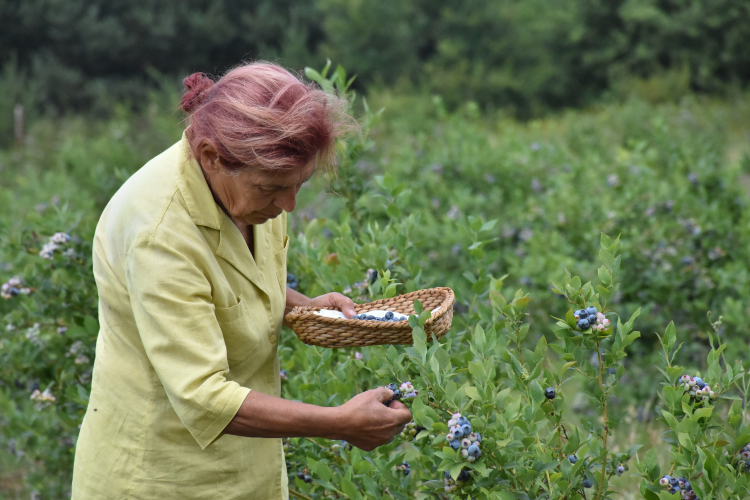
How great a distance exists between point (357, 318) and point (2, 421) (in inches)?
96.3

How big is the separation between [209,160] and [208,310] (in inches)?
12.4

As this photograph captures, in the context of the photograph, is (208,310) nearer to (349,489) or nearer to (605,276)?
(349,489)

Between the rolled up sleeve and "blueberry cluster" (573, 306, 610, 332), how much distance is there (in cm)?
69

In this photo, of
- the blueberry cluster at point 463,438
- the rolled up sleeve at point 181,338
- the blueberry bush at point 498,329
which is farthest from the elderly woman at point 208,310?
the blueberry bush at point 498,329

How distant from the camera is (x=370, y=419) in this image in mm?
1408

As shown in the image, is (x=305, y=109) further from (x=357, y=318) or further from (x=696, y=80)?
(x=696, y=80)

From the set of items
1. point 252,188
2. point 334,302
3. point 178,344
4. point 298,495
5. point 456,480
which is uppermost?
point 252,188

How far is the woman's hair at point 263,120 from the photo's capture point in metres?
1.40

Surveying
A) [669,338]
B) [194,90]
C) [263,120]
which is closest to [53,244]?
[194,90]

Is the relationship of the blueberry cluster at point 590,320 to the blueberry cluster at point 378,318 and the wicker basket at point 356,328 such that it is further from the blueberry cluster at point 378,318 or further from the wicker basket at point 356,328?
the blueberry cluster at point 378,318

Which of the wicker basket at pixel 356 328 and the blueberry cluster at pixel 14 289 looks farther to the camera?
the blueberry cluster at pixel 14 289

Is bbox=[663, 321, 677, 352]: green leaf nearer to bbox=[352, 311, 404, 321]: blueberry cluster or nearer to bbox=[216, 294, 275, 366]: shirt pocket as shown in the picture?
bbox=[352, 311, 404, 321]: blueberry cluster

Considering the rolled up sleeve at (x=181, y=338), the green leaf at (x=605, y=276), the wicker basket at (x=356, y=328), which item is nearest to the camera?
the rolled up sleeve at (x=181, y=338)

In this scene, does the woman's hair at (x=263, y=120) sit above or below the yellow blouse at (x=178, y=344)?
above
